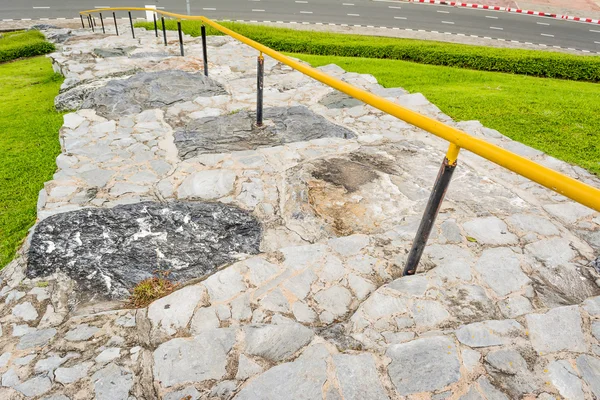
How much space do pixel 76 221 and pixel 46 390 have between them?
155cm

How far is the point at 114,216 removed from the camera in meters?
3.30

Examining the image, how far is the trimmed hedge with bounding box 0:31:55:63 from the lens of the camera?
1102 centimetres

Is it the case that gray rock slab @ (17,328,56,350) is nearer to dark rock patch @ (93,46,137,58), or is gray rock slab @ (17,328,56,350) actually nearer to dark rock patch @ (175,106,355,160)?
dark rock patch @ (175,106,355,160)

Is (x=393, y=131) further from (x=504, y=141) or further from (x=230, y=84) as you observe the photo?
(x=230, y=84)

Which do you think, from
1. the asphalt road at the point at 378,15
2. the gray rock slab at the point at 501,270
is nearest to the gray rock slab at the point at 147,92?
the gray rock slab at the point at 501,270

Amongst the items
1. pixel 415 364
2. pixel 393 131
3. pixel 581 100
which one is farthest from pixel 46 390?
pixel 581 100

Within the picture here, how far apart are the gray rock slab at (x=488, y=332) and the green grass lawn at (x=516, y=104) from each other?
312cm

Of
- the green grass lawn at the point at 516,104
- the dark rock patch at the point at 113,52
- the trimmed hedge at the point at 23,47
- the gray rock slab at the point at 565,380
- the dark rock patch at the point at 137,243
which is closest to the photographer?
the gray rock slab at the point at 565,380

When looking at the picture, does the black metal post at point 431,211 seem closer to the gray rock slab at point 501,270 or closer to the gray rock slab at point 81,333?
the gray rock slab at point 501,270

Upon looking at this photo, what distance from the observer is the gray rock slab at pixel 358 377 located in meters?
1.86

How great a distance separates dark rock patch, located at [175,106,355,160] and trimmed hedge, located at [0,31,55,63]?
30.8ft

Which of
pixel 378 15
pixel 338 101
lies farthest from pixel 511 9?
pixel 338 101

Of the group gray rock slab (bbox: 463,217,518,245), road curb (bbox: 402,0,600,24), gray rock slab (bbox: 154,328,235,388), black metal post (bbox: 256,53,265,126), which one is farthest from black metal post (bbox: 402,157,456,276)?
road curb (bbox: 402,0,600,24)

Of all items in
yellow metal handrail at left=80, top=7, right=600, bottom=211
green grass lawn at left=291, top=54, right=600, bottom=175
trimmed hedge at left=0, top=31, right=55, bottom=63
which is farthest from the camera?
trimmed hedge at left=0, top=31, right=55, bottom=63
